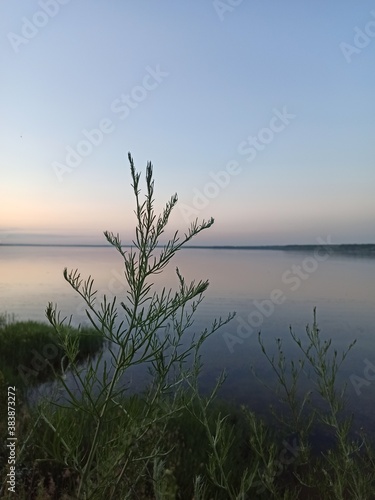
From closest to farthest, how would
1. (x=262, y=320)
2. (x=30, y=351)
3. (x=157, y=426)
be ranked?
(x=157, y=426) < (x=30, y=351) < (x=262, y=320)

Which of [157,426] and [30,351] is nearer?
[157,426]

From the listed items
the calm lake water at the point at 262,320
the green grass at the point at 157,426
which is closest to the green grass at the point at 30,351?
the green grass at the point at 157,426

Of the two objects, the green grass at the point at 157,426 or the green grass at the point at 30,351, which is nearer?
the green grass at the point at 157,426

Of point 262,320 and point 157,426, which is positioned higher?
point 157,426

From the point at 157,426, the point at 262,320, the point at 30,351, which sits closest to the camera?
the point at 157,426

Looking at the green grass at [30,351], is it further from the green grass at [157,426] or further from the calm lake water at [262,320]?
the calm lake water at [262,320]

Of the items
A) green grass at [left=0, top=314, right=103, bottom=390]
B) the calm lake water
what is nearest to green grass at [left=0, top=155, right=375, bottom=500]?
green grass at [left=0, top=314, right=103, bottom=390]

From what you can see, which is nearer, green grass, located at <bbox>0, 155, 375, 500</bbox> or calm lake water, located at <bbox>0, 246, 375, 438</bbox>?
green grass, located at <bbox>0, 155, 375, 500</bbox>

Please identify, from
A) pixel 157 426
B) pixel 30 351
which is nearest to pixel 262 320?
pixel 30 351

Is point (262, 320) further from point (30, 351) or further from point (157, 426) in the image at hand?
point (157, 426)

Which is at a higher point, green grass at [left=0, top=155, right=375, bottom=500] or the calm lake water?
green grass at [left=0, top=155, right=375, bottom=500]

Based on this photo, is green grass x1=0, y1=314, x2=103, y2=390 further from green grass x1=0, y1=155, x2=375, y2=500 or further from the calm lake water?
the calm lake water

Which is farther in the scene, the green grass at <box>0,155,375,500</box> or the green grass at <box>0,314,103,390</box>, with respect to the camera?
the green grass at <box>0,314,103,390</box>

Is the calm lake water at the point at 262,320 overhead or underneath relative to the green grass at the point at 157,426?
underneath
